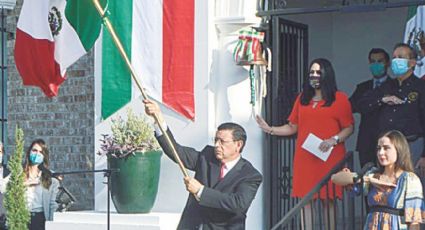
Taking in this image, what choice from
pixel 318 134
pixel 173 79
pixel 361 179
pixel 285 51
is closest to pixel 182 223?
pixel 361 179

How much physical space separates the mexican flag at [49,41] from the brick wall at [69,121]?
774 millimetres

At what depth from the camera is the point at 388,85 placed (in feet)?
28.8

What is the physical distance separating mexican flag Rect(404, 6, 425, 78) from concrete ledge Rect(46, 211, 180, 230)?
262 cm

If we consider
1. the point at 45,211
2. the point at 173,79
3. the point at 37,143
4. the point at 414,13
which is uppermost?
the point at 414,13

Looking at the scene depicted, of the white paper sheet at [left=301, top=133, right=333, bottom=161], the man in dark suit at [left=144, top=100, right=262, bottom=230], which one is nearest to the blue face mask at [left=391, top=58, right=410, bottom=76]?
the white paper sheet at [left=301, top=133, right=333, bottom=161]

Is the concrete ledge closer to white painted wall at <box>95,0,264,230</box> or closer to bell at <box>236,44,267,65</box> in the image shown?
white painted wall at <box>95,0,264,230</box>

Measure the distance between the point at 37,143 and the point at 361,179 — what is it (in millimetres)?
3849

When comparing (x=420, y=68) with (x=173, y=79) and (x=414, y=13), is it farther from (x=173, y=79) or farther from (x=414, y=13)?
(x=173, y=79)

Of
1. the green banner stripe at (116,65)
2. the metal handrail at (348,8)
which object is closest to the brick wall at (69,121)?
the green banner stripe at (116,65)

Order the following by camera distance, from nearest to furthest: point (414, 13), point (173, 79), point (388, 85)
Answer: point (388, 85) < point (414, 13) < point (173, 79)

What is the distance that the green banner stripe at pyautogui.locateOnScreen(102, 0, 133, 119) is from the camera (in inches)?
409

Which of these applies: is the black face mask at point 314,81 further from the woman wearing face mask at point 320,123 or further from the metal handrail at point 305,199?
the metal handrail at point 305,199

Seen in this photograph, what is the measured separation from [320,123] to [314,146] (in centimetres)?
21

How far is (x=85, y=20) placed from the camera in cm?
1045
